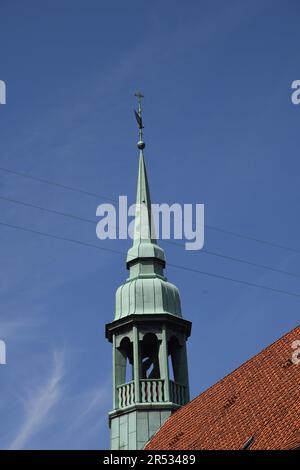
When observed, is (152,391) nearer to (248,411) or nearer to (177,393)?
(177,393)

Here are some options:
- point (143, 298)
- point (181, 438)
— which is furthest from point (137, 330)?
point (181, 438)

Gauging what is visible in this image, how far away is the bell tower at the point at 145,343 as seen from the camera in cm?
4094

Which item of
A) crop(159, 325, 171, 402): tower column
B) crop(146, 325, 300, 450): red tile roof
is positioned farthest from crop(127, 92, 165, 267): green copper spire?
crop(146, 325, 300, 450): red tile roof

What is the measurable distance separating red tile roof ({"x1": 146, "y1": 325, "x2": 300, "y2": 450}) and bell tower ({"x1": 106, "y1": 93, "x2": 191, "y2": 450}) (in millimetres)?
1126

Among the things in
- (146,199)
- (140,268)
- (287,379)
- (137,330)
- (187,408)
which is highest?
(146,199)

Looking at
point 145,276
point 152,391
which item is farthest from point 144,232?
point 152,391

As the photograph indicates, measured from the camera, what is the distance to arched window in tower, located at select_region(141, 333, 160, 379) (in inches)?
1724

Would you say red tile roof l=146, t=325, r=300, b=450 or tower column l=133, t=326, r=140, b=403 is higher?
tower column l=133, t=326, r=140, b=403

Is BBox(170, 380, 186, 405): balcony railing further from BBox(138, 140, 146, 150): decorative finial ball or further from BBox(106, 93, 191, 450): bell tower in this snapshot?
BBox(138, 140, 146, 150): decorative finial ball

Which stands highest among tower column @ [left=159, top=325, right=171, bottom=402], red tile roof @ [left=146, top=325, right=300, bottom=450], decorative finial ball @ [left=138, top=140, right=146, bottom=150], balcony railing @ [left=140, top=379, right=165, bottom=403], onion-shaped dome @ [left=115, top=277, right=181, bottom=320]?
decorative finial ball @ [left=138, top=140, right=146, bottom=150]
